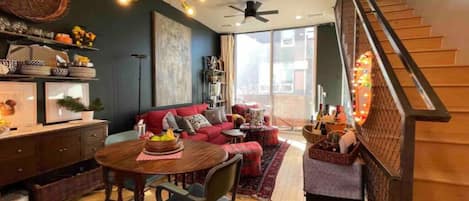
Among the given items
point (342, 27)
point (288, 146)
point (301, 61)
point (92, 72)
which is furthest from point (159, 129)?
point (301, 61)

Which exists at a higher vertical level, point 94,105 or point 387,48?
point 387,48

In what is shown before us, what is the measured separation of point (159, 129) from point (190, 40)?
2.56 metres

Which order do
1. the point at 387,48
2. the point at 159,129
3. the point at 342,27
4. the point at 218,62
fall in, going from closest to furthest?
1. the point at 387,48
2. the point at 342,27
3. the point at 159,129
4. the point at 218,62

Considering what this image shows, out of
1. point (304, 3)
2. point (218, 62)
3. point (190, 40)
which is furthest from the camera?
point (218, 62)

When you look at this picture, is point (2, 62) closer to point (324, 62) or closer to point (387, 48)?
point (387, 48)

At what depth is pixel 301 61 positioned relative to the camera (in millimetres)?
7090

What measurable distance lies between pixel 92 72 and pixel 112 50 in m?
0.73

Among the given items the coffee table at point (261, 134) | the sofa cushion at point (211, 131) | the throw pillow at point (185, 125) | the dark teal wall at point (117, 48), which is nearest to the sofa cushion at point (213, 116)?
the sofa cushion at point (211, 131)

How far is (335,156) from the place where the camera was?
1818mm

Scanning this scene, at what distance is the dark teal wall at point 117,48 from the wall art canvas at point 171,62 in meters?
0.15

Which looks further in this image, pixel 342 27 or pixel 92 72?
pixel 342 27

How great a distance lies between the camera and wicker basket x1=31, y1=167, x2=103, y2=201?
244cm

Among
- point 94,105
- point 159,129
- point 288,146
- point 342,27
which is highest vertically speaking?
point 342,27

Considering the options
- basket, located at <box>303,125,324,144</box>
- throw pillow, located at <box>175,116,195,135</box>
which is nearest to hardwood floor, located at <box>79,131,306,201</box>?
basket, located at <box>303,125,324,144</box>
